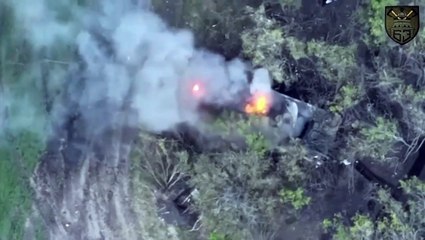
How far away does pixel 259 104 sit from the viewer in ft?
28.8

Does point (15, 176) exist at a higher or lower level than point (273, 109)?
lower

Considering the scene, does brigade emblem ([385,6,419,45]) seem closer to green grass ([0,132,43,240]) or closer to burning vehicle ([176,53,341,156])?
burning vehicle ([176,53,341,156])

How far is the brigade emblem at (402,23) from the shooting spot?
27.5 feet

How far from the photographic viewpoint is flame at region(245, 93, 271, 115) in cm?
877

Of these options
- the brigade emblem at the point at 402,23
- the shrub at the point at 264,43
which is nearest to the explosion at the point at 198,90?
the shrub at the point at 264,43

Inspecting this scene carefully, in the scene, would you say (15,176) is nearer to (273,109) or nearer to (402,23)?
(273,109)

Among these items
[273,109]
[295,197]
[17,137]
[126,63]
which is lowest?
[295,197]

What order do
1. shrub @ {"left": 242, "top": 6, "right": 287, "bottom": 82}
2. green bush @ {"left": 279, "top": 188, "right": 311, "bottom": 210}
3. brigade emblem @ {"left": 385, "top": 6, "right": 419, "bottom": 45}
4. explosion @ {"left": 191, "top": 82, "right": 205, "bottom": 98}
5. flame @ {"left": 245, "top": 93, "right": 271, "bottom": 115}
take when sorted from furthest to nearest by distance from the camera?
explosion @ {"left": 191, "top": 82, "right": 205, "bottom": 98} → flame @ {"left": 245, "top": 93, "right": 271, "bottom": 115} → green bush @ {"left": 279, "top": 188, "right": 311, "bottom": 210} → shrub @ {"left": 242, "top": 6, "right": 287, "bottom": 82} → brigade emblem @ {"left": 385, "top": 6, "right": 419, "bottom": 45}

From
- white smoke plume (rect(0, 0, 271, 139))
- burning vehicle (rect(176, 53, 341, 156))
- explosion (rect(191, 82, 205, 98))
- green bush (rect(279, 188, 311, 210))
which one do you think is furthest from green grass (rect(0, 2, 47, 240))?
green bush (rect(279, 188, 311, 210))

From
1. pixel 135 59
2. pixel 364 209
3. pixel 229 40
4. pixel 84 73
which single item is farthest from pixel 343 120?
pixel 84 73

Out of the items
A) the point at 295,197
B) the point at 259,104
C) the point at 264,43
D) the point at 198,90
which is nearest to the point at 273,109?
the point at 259,104

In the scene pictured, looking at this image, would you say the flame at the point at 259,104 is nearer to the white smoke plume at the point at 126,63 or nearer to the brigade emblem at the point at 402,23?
the white smoke plume at the point at 126,63

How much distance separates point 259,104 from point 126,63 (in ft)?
6.14

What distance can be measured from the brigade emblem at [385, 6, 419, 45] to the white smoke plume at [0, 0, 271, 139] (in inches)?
A: 86.1
